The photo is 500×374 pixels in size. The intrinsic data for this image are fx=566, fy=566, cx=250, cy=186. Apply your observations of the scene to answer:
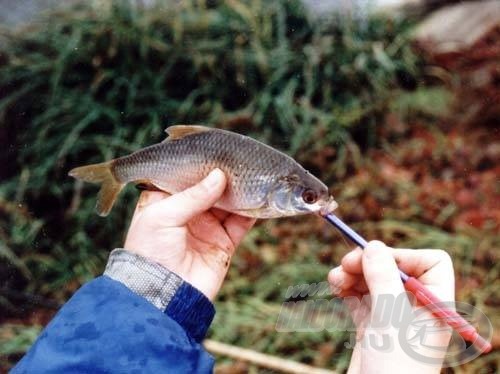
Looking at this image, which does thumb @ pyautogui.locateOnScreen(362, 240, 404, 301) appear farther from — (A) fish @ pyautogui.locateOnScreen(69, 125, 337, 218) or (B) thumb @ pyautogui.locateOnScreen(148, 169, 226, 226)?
(B) thumb @ pyautogui.locateOnScreen(148, 169, 226, 226)

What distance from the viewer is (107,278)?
1615 millimetres

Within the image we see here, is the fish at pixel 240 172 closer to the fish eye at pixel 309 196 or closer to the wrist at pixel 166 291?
the fish eye at pixel 309 196

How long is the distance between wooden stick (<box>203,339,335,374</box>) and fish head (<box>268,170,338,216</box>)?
1.47 meters

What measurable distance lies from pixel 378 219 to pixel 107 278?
2839 millimetres

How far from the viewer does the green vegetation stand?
404cm

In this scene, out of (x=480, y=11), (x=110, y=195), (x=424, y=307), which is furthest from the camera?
(x=480, y=11)

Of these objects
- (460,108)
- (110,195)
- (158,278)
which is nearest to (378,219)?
(460,108)

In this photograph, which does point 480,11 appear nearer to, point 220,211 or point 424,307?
point 220,211

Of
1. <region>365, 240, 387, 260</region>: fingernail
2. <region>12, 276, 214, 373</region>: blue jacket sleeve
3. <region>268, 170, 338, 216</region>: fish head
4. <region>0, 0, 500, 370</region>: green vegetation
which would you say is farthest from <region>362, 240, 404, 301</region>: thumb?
<region>0, 0, 500, 370</region>: green vegetation

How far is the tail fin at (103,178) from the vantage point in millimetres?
2143

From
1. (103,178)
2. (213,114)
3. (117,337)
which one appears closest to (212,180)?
(103,178)

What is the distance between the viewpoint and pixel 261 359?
315cm

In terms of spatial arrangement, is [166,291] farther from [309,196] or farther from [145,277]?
[309,196]

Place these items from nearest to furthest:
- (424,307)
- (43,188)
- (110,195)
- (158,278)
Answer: (424,307) < (158,278) < (110,195) < (43,188)
